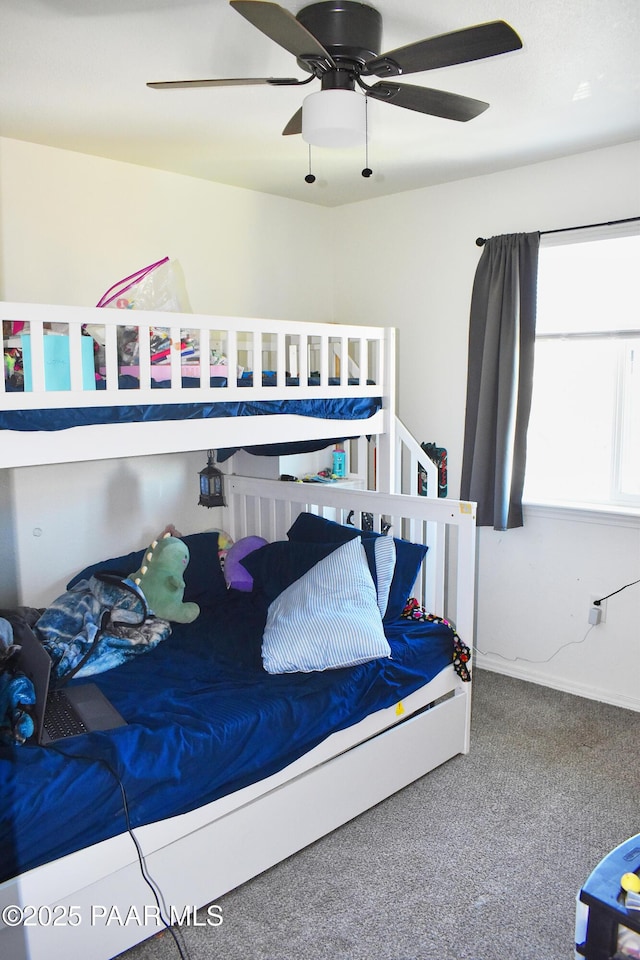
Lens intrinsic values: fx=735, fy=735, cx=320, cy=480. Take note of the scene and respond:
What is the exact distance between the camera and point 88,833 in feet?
5.66

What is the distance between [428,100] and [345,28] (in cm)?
29

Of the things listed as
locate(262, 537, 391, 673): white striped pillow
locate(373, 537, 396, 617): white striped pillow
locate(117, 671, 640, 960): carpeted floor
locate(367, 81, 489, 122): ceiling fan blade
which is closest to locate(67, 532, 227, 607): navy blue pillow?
locate(262, 537, 391, 673): white striped pillow

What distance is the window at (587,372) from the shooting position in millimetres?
3232

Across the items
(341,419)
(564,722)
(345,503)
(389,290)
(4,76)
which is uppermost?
(4,76)

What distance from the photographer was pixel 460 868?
2.17m

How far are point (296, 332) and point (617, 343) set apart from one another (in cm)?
154

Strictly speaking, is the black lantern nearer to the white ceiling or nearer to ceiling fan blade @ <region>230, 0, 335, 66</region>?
the white ceiling

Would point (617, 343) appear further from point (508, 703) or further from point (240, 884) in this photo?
point (240, 884)

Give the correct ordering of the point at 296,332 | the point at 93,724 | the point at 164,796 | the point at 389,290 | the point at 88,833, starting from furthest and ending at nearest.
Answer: the point at 389,290, the point at 296,332, the point at 93,724, the point at 164,796, the point at 88,833

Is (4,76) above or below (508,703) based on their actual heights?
above

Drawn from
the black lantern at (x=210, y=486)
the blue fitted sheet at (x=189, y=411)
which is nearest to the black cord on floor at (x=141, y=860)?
the blue fitted sheet at (x=189, y=411)

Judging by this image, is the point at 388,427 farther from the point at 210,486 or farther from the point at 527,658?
the point at 527,658

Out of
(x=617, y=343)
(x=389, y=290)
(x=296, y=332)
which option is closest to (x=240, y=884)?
(x=296, y=332)

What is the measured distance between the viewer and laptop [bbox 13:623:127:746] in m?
1.92
